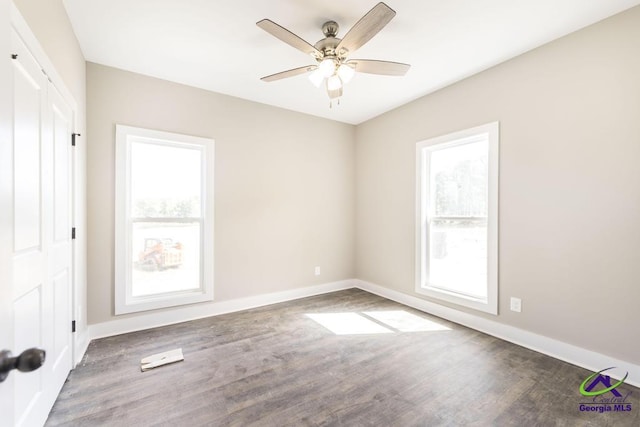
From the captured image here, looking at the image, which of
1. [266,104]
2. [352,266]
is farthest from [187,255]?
[352,266]

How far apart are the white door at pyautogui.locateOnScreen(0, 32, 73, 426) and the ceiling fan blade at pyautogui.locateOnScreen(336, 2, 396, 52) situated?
1.78 meters

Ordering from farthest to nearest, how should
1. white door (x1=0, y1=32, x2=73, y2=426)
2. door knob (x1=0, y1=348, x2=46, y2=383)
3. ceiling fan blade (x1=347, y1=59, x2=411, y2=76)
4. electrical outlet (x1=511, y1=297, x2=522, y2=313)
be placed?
1. electrical outlet (x1=511, y1=297, x2=522, y2=313)
2. ceiling fan blade (x1=347, y1=59, x2=411, y2=76)
3. white door (x1=0, y1=32, x2=73, y2=426)
4. door knob (x1=0, y1=348, x2=46, y2=383)

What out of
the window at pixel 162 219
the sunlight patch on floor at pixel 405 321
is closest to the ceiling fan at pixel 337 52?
the window at pixel 162 219

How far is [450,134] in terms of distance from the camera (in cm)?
327

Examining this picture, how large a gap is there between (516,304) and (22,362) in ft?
11.0

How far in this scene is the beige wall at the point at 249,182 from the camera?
283 centimetres

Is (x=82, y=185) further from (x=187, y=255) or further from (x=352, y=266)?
(x=352, y=266)

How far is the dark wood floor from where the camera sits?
5.73 ft

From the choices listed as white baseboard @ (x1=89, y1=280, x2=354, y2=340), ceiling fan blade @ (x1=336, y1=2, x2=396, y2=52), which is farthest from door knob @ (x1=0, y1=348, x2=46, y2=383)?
white baseboard @ (x1=89, y1=280, x2=354, y2=340)

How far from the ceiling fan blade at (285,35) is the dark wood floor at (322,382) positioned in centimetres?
251

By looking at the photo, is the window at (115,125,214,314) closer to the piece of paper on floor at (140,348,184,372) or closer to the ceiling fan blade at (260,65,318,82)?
the piece of paper on floor at (140,348,184,372)

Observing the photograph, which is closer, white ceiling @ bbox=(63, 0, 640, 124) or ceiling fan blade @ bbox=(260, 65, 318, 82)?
white ceiling @ bbox=(63, 0, 640, 124)

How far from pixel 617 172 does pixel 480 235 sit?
122 cm

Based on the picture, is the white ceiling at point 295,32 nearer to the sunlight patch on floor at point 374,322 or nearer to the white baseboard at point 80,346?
the white baseboard at point 80,346
